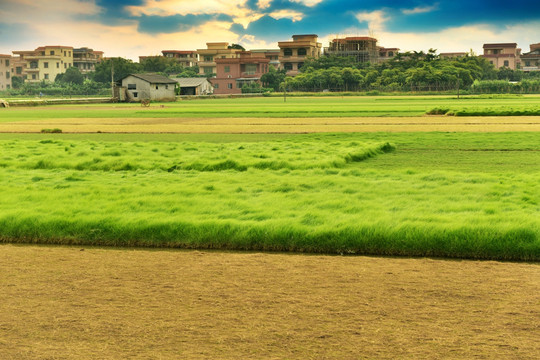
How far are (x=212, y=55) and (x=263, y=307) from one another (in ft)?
617

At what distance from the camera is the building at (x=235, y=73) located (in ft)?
543

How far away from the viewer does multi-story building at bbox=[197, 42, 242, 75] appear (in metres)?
186

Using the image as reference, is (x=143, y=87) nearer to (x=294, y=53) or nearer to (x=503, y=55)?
(x=294, y=53)

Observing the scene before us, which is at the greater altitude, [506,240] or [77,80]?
[77,80]

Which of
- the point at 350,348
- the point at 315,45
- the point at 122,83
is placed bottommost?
the point at 350,348

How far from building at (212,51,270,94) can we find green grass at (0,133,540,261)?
14447cm

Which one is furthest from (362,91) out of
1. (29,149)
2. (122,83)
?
(29,149)

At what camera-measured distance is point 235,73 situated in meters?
167

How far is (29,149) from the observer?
25.9m

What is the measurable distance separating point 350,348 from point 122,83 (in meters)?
111

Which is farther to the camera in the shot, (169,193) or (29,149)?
(29,149)

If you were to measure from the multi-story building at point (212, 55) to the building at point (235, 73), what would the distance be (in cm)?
1570

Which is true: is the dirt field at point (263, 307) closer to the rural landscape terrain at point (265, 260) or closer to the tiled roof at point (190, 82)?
the rural landscape terrain at point (265, 260)

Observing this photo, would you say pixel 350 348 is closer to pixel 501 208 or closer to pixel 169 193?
pixel 501 208
